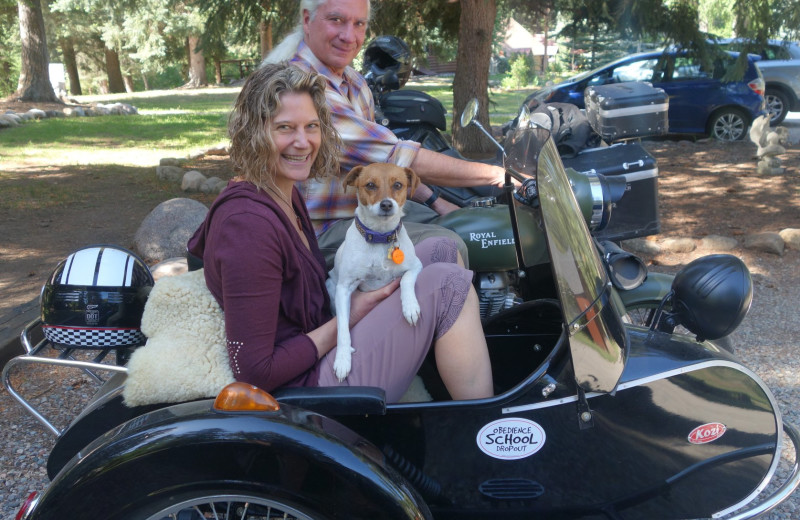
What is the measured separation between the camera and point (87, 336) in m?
2.09

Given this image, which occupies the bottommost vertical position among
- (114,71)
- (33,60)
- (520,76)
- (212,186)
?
(212,186)

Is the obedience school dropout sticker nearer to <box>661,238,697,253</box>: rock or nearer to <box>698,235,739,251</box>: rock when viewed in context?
<box>661,238,697,253</box>: rock

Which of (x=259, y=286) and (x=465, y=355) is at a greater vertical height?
(x=259, y=286)

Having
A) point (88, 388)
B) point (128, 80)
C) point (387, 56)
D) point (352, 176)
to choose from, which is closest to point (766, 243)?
point (387, 56)

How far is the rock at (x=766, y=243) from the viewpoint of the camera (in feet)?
19.1

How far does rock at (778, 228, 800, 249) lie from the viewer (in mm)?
5949

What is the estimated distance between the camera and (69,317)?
207 centimetres

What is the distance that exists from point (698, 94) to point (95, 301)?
1157cm

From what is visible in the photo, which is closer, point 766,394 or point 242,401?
point 242,401

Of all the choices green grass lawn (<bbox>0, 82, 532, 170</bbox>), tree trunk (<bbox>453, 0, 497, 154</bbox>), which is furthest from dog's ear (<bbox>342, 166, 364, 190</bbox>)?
green grass lawn (<bbox>0, 82, 532, 170</bbox>)

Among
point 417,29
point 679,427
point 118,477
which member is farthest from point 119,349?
point 417,29

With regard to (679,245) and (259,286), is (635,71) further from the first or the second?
(259,286)

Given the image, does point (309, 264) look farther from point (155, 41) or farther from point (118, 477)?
point (155, 41)

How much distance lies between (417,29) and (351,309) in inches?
290
